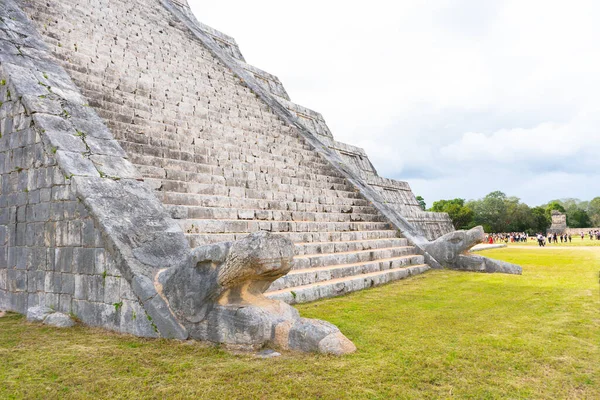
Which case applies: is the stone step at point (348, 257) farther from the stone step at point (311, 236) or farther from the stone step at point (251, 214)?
the stone step at point (251, 214)

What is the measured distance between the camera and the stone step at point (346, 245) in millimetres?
7301

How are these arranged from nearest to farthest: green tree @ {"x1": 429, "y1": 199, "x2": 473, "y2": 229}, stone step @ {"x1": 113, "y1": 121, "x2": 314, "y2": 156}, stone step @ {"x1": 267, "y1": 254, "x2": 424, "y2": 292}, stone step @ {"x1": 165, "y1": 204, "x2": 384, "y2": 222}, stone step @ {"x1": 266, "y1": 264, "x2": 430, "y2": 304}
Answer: stone step @ {"x1": 266, "y1": 264, "x2": 430, "y2": 304}
stone step @ {"x1": 267, "y1": 254, "x2": 424, "y2": 292}
stone step @ {"x1": 165, "y1": 204, "x2": 384, "y2": 222}
stone step @ {"x1": 113, "y1": 121, "x2": 314, "y2": 156}
green tree @ {"x1": 429, "y1": 199, "x2": 473, "y2": 229}

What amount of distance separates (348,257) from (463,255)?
3015mm

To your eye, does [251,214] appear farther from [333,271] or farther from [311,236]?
[333,271]

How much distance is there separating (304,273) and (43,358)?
11.1 feet

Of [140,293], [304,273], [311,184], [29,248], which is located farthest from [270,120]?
[140,293]

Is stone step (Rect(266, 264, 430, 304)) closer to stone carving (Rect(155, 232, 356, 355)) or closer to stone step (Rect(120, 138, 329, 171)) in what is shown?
stone carving (Rect(155, 232, 356, 355))

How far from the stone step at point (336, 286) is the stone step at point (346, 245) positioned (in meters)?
0.65

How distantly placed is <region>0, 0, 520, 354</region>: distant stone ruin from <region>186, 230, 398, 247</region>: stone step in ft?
0.11

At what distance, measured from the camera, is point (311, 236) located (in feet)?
25.5

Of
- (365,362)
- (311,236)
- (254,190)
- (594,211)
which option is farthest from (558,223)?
(365,362)

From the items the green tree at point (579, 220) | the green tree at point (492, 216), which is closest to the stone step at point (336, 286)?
the green tree at point (492, 216)

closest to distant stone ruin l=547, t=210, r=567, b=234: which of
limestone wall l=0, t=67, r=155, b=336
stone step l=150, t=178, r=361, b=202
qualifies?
stone step l=150, t=178, r=361, b=202

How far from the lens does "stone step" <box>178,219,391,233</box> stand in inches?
243
